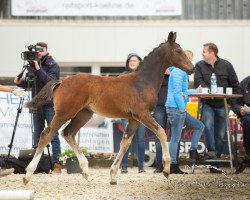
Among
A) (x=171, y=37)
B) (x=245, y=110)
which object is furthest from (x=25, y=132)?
(x=171, y=37)

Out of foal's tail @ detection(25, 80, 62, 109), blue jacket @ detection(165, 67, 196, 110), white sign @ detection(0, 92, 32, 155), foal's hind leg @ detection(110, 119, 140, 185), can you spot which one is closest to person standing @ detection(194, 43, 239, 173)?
blue jacket @ detection(165, 67, 196, 110)

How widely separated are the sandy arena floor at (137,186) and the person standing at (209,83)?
84 cm

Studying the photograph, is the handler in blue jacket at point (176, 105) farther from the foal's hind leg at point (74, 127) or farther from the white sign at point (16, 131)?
the white sign at point (16, 131)

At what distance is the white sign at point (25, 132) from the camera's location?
1527cm

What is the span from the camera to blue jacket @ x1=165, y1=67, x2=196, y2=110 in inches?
496

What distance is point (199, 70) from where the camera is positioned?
13.3 meters

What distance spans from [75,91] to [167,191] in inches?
80.6

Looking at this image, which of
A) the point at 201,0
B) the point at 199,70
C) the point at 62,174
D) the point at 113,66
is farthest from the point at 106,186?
the point at 201,0

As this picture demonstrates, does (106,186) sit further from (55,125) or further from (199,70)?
(199,70)

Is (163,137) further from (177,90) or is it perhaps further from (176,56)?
(177,90)

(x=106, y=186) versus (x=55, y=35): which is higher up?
(x=55, y=35)

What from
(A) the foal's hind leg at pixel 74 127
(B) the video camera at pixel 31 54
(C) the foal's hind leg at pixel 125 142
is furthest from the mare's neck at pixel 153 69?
(B) the video camera at pixel 31 54

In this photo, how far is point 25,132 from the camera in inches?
603

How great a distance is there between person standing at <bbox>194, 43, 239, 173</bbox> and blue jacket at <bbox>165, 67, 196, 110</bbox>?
0.51 meters
